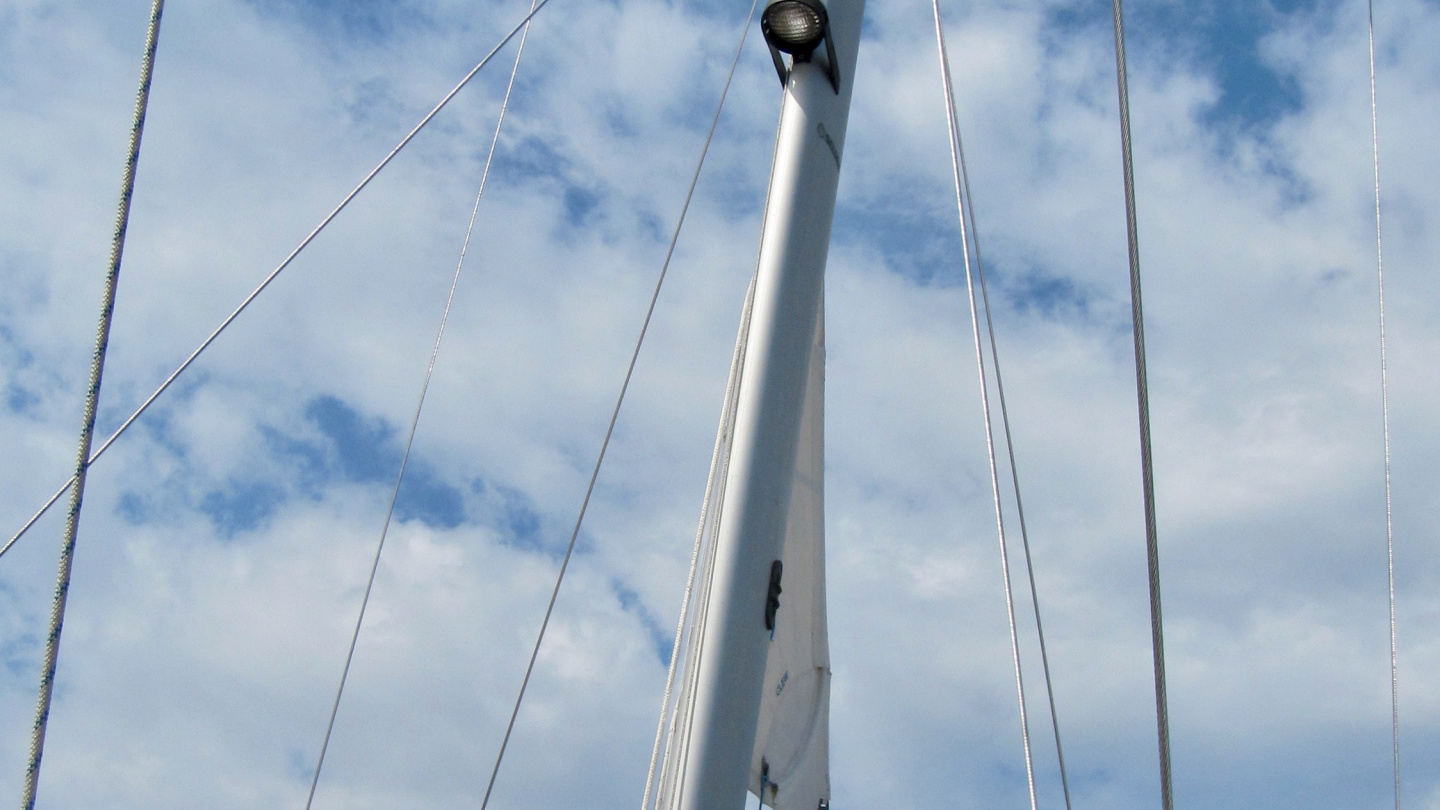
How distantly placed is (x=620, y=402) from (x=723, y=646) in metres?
3.73

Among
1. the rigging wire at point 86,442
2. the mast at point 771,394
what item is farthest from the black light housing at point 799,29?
the rigging wire at point 86,442

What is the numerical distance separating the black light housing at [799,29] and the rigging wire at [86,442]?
2.70m

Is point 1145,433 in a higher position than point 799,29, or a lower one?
lower

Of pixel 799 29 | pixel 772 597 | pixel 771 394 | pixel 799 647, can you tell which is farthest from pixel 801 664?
pixel 799 29

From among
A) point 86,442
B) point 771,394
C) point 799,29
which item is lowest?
point 86,442

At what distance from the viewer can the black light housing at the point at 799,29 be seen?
5.23 m

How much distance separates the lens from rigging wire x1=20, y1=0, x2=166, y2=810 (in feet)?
11.2

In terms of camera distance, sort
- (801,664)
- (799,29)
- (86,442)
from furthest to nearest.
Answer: (801,664)
(799,29)
(86,442)

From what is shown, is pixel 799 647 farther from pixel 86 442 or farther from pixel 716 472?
pixel 86 442

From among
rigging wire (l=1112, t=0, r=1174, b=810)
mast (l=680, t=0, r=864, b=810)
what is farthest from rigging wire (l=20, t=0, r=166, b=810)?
rigging wire (l=1112, t=0, r=1174, b=810)

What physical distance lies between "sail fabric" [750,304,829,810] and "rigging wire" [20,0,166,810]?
3698 mm

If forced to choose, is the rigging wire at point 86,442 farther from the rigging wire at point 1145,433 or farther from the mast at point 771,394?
the rigging wire at point 1145,433

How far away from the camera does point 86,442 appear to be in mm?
3596

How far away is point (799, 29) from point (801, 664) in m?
3.69
